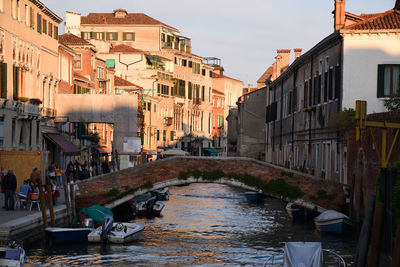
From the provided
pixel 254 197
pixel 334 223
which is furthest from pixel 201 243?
pixel 254 197

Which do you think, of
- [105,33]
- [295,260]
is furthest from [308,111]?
[105,33]

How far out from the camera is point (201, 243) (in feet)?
78.6

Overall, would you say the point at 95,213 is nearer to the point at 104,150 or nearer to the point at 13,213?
the point at 13,213

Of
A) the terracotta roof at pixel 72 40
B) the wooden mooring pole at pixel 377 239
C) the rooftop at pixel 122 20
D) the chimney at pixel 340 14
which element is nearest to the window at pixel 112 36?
the rooftop at pixel 122 20

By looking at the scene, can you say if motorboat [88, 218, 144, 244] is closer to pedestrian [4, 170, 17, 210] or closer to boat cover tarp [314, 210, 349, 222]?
pedestrian [4, 170, 17, 210]

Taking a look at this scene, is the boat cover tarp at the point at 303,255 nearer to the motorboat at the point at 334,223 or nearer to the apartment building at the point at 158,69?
the motorboat at the point at 334,223

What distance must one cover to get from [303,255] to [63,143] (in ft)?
89.7

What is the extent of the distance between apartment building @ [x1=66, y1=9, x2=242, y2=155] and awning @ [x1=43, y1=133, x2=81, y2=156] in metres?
20.5

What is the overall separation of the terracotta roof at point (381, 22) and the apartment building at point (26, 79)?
1284 cm

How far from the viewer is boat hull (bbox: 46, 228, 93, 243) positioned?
871 inches

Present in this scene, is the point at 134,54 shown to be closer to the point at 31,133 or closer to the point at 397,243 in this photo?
the point at 31,133

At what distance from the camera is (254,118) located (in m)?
55.5

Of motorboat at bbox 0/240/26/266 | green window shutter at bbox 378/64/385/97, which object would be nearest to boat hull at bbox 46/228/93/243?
motorboat at bbox 0/240/26/266

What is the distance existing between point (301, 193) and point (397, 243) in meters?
13.4
